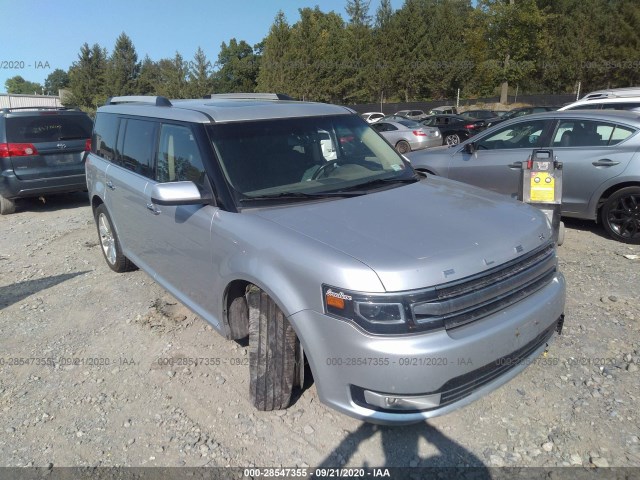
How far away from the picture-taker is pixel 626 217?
6.11 metres

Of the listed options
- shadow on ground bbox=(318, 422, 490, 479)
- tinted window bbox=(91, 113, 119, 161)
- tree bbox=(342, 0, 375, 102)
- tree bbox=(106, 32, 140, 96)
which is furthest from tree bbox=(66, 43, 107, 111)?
shadow on ground bbox=(318, 422, 490, 479)

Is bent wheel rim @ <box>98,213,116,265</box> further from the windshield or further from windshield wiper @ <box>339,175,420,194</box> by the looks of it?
windshield wiper @ <box>339,175,420,194</box>

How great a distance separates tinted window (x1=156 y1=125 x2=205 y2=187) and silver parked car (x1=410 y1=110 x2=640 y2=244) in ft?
14.8

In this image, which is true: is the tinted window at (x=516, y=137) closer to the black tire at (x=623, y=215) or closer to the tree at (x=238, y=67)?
the black tire at (x=623, y=215)

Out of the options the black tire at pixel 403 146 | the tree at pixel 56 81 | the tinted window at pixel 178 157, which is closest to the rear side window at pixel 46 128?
the tinted window at pixel 178 157

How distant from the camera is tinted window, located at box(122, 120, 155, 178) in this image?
14.1 feet

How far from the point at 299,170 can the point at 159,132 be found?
4.39ft

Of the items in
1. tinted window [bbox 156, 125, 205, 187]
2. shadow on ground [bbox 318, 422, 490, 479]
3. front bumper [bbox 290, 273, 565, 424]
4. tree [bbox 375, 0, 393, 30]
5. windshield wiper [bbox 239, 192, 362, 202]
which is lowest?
shadow on ground [bbox 318, 422, 490, 479]

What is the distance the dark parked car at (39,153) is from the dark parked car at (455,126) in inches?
651

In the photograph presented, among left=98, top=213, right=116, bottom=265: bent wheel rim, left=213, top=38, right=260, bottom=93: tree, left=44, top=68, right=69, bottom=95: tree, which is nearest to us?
left=98, top=213, right=116, bottom=265: bent wheel rim

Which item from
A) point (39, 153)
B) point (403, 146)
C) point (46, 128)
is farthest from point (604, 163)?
point (403, 146)


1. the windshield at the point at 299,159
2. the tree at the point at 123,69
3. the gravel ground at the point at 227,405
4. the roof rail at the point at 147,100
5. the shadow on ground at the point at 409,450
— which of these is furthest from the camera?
the tree at the point at 123,69

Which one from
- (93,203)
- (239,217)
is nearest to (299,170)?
(239,217)

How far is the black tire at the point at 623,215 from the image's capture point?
6.03 metres
